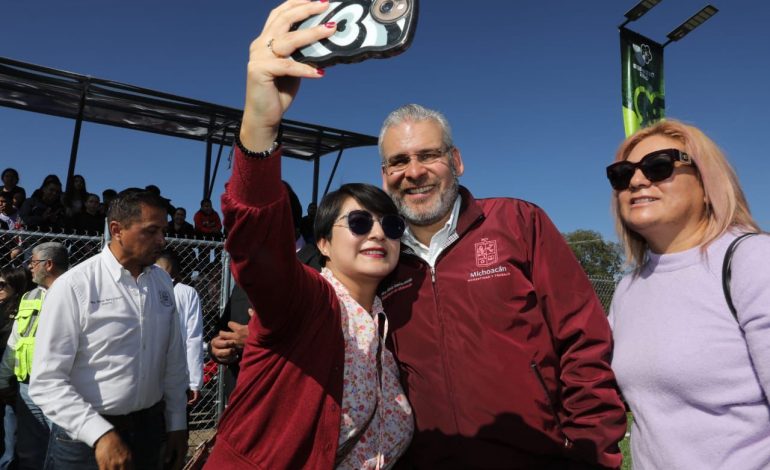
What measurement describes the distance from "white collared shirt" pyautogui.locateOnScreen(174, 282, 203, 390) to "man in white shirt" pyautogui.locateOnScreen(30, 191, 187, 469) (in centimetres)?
A: 196

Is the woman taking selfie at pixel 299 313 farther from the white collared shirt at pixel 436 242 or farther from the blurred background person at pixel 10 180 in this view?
the blurred background person at pixel 10 180

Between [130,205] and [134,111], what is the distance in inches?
259

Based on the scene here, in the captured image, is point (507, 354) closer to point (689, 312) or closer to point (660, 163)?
point (689, 312)

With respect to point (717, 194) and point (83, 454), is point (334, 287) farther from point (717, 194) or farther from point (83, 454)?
point (83, 454)

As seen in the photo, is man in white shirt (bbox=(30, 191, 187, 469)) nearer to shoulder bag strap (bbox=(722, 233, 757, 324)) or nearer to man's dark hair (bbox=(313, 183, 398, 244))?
man's dark hair (bbox=(313, 183, 398, 244))

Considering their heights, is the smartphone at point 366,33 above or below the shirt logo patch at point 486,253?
above

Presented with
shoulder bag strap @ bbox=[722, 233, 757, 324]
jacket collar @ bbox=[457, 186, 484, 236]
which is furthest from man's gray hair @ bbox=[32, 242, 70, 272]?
shoulder bag strap @ bbox=[722, 233, 757, 324]

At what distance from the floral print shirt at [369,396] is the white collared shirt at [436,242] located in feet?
1.18

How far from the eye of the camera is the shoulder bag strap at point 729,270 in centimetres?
177

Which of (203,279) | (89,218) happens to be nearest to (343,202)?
(203,279)

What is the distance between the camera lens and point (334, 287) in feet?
6.96

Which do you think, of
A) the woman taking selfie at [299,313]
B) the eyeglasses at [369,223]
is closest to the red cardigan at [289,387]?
the woman taking selfie at [299,313]

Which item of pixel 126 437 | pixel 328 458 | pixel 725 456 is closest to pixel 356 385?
pixel 328 458

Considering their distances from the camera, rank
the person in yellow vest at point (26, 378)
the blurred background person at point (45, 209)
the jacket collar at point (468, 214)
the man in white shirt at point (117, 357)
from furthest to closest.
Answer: the blurred background person at point (45, 209)
the person in yellow vest at point (26, 378)
the man in white shirt at point (117, 357)
the jacket collar at point (468, 214)
